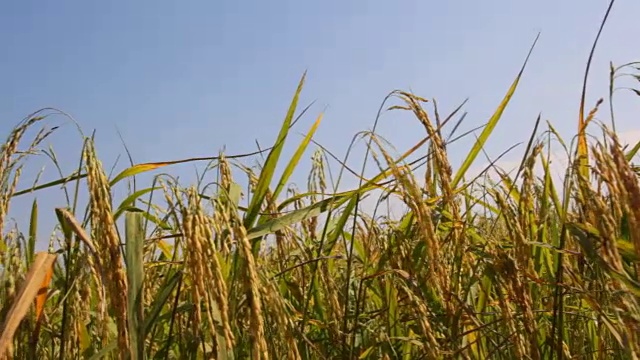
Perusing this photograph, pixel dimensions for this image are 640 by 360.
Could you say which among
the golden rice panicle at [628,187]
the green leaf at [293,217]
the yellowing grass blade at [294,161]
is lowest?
the golden rice panicle at [628,187]

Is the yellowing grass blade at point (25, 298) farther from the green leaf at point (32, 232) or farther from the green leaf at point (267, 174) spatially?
the green leaf at point (32, 232)

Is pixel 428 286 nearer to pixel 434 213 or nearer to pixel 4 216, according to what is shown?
pixel 434 213

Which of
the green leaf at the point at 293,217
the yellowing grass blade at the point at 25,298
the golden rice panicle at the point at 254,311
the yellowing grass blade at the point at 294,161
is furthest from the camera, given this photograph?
the yellowing grass blade at the point at 294,161

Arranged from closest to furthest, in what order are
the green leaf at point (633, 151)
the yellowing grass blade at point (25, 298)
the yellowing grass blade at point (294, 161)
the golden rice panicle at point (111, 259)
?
the golden rice panicle at point (111, 259)
the yellowing grass blade at point (25, 298)
the yellowing grass blade at point (294, 161)
the green leaf at point (633, 151)

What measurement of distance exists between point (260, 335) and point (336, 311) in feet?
2.48

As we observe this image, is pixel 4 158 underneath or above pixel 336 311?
above

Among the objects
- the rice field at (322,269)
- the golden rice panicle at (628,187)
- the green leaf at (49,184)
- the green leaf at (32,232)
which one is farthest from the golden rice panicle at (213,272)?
the green leaf at (32,232)

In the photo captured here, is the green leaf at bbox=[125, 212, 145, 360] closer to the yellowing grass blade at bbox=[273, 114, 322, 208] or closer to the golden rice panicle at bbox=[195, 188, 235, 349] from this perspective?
the golden rice panicle at bbox=[195, 188, 235, 349]

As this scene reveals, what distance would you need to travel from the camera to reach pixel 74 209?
1.43m

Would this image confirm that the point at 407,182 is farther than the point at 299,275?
No

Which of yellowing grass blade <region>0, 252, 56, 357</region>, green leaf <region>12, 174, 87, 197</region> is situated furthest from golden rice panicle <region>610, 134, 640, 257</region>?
green leaf <region>12, 174, 87, 197</region>

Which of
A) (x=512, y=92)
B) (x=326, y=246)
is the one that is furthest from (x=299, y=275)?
(x=512, y=92)

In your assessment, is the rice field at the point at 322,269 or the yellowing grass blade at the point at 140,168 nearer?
the rice field at the point at 322,269

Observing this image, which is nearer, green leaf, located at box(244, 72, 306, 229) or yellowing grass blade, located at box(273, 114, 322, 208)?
green leaf, located at box(244, 72, 306, 229)
